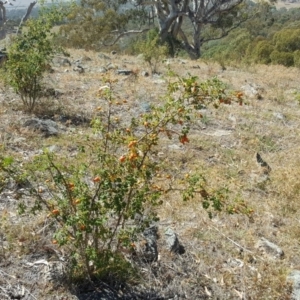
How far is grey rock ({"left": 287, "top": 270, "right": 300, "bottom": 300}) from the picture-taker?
2518mm

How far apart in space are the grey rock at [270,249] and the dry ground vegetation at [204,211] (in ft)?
0.15

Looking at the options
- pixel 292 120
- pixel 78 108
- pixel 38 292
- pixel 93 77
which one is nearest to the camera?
pixel 38 292

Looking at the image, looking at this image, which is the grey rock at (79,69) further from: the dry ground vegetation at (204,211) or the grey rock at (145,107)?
the grey rock at (145,107)

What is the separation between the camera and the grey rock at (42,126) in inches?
195

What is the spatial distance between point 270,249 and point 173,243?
70 centimetres

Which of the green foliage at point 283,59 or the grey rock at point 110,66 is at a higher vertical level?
the grey rock at point 110,66

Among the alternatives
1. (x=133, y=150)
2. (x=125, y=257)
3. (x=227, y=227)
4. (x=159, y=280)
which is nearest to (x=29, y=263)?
(x=125, y=257)

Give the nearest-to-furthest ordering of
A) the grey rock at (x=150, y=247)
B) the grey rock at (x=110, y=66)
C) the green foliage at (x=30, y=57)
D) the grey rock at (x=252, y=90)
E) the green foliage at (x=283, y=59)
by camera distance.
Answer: the grey rock at (x=150, y=247) → the green foliage at (x=30, y=57) → the grey rock at (x=252, y=90) → the grey rock at (x=110, y=66) → the green foliage at (x=283, y=59)

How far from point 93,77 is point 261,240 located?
564 cm

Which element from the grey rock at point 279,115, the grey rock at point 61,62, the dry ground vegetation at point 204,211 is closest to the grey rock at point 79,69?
the grey rock at point 61,62

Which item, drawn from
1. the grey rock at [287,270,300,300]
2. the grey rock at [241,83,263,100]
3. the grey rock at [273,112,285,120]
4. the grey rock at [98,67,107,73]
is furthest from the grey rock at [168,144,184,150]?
the grey rock at [98,67,107,73]

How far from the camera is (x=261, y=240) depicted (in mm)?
3131

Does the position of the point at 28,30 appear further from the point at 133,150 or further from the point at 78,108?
the point at 133,150

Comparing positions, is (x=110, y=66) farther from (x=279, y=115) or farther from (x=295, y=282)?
(x=295, y=282)
